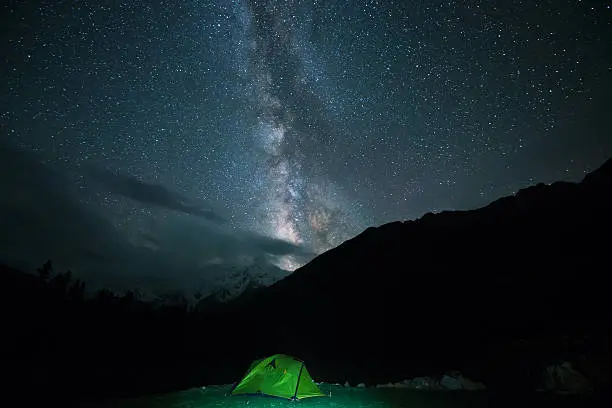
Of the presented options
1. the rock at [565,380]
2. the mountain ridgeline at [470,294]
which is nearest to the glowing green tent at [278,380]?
the rock at [565,380]

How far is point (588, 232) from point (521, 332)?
21200 mm

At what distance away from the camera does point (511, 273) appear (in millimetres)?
57875

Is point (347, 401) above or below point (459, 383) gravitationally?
below

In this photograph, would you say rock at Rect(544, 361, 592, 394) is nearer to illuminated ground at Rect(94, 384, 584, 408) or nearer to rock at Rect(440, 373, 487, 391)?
rock at Rect(440, 373, 487, 391)

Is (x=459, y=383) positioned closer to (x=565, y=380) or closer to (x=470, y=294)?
(x=565, y=380)

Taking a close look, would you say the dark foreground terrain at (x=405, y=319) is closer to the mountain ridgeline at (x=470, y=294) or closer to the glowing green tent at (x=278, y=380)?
the mountain ridgeline at (x=470, y=294)

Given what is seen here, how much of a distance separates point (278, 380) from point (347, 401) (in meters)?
4.12

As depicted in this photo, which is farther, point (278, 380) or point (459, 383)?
point (459, 383)

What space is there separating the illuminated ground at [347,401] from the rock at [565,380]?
172 inches

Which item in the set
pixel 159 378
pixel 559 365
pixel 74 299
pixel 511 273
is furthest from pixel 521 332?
pixel 74 299

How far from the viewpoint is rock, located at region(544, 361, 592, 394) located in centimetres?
1991

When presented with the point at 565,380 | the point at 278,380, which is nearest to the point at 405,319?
the point at 565,380

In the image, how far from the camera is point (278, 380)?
50.9ft

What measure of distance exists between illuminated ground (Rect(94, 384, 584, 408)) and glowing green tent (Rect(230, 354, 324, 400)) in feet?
1.11
